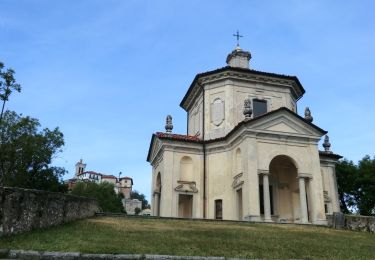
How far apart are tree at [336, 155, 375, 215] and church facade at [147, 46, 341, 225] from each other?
1226 centimetres

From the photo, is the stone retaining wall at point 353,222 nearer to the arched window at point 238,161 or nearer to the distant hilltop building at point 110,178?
the arched window at point 238,161

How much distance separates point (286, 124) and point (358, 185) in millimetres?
20765

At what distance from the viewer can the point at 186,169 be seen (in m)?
30.2

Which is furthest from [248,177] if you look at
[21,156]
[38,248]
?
[21,156]

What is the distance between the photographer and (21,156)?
38938 mm

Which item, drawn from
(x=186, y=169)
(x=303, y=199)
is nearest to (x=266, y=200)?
(x=303, y=199)

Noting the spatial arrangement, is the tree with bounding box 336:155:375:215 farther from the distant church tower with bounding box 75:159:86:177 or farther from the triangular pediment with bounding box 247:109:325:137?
the distant church tower with bounding box 75:159:86:177

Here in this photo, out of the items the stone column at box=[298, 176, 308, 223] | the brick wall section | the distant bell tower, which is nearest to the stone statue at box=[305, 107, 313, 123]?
the stone column at box=[298, 176, 308, 223]

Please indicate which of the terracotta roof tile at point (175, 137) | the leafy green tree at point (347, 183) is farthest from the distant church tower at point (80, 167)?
the terracotta roof tile at point (175, 137)

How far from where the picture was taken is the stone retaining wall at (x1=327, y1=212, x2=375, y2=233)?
67.3 ft

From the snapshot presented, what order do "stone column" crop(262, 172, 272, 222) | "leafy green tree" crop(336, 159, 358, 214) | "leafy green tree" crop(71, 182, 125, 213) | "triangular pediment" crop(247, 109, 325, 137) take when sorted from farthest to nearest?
"leafy green tree" crop(71, 182, 125, 213) → "leafy green tree" crop(336, 159, 358, 214) → "triangular pediment" crop(247, 109, 325, 137) → "stone column" crop(262, 172, 272, 222)

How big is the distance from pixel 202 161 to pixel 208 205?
3.52m

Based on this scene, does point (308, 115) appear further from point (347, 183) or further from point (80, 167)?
point (80, 167)

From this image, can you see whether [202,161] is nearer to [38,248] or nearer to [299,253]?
[299,253]
